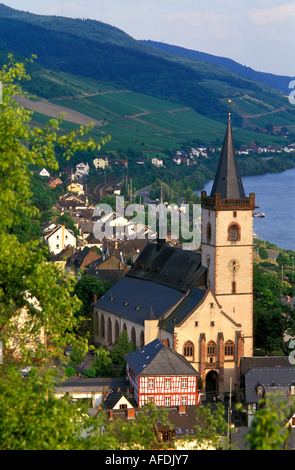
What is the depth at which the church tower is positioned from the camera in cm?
5688

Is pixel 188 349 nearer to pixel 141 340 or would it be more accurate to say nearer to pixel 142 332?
pixel 142 332

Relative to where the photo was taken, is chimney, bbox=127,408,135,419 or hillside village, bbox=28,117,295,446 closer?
chimney, bbox=127,408,135,419

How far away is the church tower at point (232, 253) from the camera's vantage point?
2239 inches

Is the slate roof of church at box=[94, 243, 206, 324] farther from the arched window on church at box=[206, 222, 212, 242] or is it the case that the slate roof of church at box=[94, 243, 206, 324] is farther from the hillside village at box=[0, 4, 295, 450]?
the arched window on church at box=[206, 222, 212, 242]

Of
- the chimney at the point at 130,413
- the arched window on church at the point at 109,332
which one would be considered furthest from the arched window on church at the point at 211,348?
the arched window on church at the point at 109,332

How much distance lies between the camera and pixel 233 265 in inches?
2249

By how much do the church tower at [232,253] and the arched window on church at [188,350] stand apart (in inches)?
125

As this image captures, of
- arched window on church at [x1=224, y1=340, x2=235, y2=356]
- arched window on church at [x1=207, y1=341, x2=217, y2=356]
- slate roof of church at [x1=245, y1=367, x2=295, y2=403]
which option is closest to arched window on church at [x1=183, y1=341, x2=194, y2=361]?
arched window on church at [x1=207, y1=341, x2=217, y2=356]

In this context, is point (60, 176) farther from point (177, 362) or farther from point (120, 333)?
point (177, 362)

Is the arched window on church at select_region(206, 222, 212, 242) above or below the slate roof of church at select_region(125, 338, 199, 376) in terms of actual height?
above

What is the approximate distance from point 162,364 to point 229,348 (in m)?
6.29

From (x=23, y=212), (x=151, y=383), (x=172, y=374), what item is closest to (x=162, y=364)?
(x=172, y=374)

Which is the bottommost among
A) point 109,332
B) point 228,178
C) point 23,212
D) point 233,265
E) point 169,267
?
point 109,332
